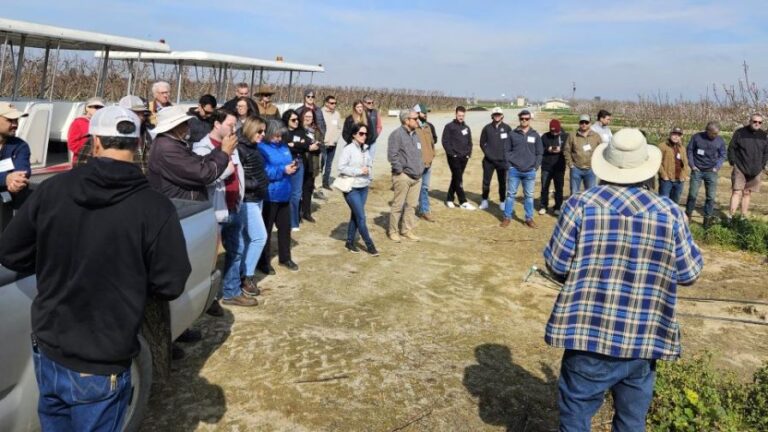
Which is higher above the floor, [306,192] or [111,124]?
[111,124]

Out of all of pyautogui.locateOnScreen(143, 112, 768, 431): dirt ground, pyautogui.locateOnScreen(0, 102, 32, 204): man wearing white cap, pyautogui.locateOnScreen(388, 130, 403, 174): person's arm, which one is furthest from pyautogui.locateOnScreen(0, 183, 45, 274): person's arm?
pyautogui.locateOnScreen(388, 130, 403, 174): person's arm

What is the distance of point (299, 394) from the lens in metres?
3.67

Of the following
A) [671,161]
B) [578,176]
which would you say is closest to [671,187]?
[671,161]

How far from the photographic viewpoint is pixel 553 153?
9.76 meters

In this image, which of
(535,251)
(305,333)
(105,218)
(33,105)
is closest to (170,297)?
(105,218)

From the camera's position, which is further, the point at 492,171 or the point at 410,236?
the point at 492,171

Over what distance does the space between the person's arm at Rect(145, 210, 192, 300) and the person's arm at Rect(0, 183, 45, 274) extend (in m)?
0.40

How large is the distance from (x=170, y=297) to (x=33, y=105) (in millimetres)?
8039

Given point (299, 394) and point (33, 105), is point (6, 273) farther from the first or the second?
point (33, 105)

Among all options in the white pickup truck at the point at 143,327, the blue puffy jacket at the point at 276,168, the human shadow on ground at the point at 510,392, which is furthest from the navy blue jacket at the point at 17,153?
the human shadow on ground at the point at 510,392

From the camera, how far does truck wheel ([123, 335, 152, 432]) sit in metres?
2.78

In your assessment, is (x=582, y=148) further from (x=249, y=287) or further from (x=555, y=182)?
(x=249, y=287)

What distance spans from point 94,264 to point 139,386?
1229mm

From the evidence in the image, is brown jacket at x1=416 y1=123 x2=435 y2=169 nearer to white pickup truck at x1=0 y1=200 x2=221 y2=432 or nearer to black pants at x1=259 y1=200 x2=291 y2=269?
black pants at x1=259 y1=200 x2=291 y2=269
